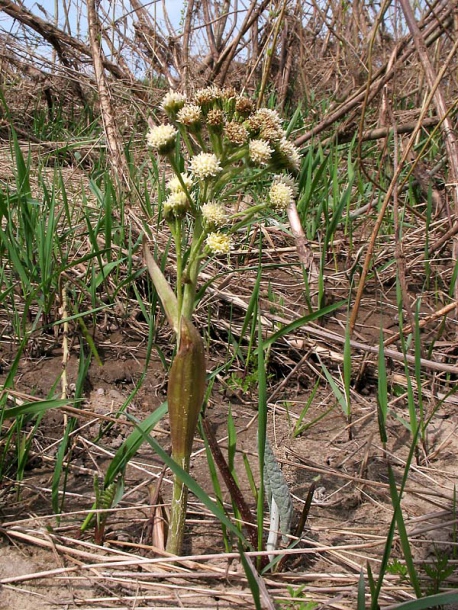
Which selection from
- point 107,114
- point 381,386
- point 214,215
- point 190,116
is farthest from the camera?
point 107,114

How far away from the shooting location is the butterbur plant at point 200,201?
119 centimetres

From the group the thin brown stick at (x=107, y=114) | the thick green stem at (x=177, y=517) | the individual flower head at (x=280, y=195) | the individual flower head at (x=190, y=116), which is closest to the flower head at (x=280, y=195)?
the individual flower head at (x=280, y=195)

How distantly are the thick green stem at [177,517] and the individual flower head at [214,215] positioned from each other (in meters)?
0.50

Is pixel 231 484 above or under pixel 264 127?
under

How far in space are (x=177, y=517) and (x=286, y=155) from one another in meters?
0.83

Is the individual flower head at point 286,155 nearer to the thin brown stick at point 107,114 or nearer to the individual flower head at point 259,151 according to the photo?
the individual flower head at point 259,151

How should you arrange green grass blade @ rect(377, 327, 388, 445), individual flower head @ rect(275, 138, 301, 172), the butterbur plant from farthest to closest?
green grass blade @ rect(377, 327, 388, 445) < individual flower head @ rect(275, 138, 301, 172) < the butterbur plant

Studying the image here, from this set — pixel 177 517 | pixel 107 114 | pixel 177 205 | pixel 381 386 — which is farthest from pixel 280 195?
pixel 107 114

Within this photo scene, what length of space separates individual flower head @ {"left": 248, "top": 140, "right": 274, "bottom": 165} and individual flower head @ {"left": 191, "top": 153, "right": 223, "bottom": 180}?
0.08 m

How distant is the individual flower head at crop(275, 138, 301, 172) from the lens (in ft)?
4.25

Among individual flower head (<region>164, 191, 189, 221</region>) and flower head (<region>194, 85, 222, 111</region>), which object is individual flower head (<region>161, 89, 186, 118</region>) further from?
individual flower head (<region>164, 191, 189, 221</region>)

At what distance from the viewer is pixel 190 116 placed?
4.26 feet

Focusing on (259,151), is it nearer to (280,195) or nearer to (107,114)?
(280,195)

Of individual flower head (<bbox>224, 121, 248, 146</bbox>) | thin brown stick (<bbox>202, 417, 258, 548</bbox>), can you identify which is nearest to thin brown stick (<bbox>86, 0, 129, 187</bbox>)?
individual flower head (<bbox>224, 121, 248, 146</bbox>)
